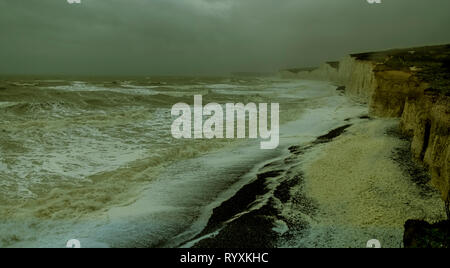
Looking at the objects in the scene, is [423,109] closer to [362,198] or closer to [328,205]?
[362,198]

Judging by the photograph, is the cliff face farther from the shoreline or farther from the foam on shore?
the foam on shore

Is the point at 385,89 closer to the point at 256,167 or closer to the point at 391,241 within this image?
the point at 256,167

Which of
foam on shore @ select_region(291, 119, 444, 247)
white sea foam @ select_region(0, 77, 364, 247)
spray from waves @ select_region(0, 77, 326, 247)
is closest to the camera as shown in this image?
foam on shore @ select_region(291, 119, 444, 247)

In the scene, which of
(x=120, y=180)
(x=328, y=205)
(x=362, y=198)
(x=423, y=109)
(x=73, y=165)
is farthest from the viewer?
(x=73, y=165)

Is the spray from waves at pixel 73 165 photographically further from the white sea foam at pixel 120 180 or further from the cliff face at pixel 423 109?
the cliff face at pixel 423 109

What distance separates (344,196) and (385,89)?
9415mm

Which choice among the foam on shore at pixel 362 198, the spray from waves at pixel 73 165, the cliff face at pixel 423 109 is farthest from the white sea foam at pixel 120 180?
the cliff face at pixel 423 109

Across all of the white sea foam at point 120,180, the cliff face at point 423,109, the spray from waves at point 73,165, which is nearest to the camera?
the white sea foam at point 120,180

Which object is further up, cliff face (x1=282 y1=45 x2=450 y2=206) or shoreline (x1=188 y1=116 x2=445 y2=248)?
cliff face (x1=282 y1=45 x2=450 y2=206)

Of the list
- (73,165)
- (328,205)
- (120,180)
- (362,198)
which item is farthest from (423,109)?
(73,165)

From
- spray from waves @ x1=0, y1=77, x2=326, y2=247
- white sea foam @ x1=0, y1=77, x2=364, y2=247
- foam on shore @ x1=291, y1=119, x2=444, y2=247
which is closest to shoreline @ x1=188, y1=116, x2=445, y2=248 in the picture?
foam on shore @ x1=291, y1=119, x2=444, y2=247

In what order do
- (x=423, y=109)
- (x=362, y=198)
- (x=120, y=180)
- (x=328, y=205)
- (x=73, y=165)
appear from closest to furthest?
(x=328, y=205) < (x=362, y=198) < (x=120, y=180) < (x=423, y=109) < (x=73, y=165)

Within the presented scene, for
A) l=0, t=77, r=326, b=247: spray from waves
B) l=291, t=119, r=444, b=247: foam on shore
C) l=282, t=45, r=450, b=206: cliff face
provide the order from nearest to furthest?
l=291, t=119, r=444, b=247: foam on shore
l=0, t=77, r=326, b=247: spray from waves
l=282, t=45, r=450, b=206: cliff face
